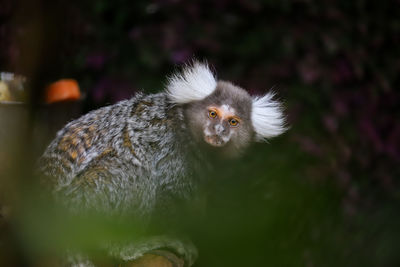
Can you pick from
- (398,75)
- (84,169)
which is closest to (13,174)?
(84,169)

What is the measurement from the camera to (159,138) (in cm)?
233

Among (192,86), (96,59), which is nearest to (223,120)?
(192,86)

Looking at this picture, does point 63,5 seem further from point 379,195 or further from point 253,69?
point 379,195

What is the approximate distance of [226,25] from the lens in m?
3.34

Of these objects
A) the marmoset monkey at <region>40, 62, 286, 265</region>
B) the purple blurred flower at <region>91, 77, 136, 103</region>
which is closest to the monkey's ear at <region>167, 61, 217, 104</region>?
the marmoset monkey at <region>40, 62, 286, 265</region>

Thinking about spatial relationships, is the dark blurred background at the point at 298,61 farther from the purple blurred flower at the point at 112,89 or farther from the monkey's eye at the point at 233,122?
the monkey's eye at the point at 233,122

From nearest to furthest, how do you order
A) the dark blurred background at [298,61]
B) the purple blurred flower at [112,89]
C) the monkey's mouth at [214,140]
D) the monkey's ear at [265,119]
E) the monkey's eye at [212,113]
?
the monkey's mouth at [214,140] → the monkey's eye at [212,113] → the monkey's ear at [265,119] → the dark blurred background at [298,61] → the purple blurred flower at [112,89]

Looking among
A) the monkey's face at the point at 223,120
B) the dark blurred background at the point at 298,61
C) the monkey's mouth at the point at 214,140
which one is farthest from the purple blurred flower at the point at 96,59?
the monkey's mouth at the point at 214,140

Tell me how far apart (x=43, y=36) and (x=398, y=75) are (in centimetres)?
349

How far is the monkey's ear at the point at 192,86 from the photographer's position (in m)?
2.40

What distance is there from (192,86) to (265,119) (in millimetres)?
412

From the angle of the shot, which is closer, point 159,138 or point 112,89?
point 159,138

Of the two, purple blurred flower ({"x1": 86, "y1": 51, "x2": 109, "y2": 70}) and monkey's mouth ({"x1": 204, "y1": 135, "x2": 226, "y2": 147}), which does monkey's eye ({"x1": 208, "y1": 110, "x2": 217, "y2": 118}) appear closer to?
monkey's mouth ({"x1": 204, "y1": 135, "x2": 226, "y2": 147})

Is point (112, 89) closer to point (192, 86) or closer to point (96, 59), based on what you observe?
point (96, 59)
